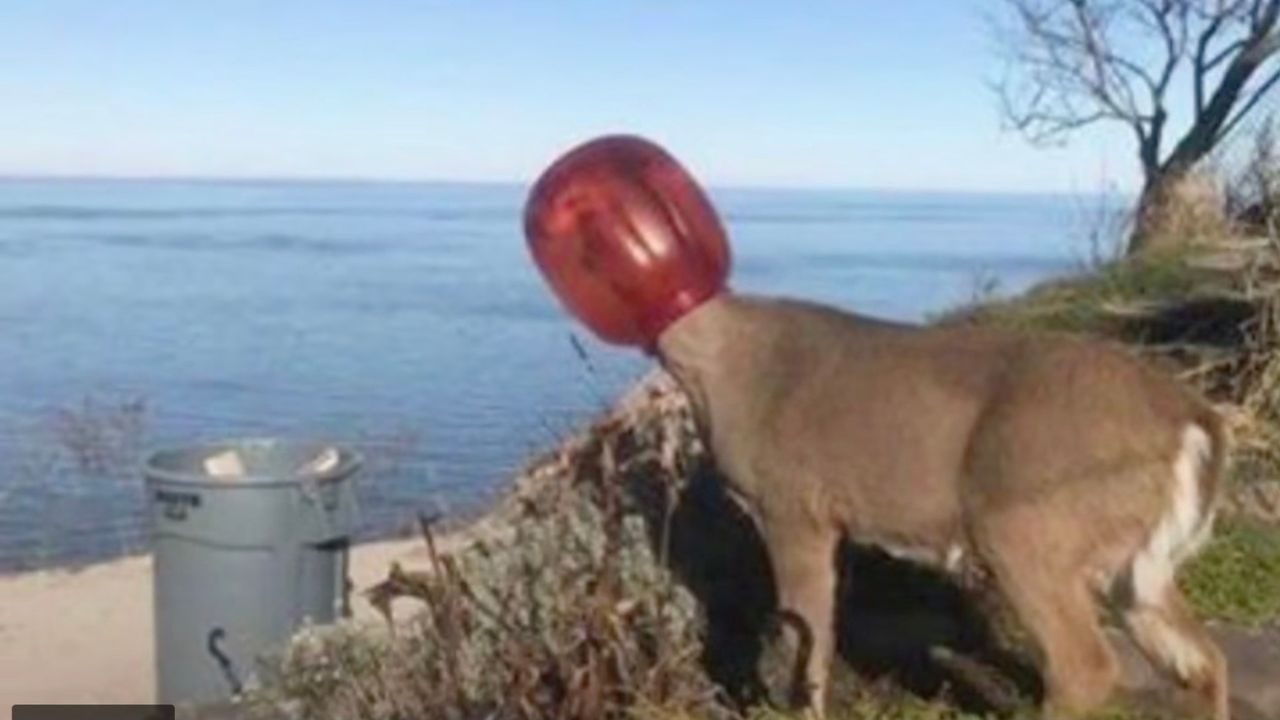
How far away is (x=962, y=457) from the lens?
223 inches

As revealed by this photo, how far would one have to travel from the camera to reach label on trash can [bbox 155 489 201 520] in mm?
7824

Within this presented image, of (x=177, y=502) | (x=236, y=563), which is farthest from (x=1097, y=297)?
(x=177, y=502)

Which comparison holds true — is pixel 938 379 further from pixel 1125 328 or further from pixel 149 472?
pixel 1125 328

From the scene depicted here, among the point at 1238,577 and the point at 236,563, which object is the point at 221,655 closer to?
the point at 236,563

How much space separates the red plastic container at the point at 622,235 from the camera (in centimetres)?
586

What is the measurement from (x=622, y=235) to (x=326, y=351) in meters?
26.2

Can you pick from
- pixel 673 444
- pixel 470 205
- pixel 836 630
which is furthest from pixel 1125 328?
pixel 470 205

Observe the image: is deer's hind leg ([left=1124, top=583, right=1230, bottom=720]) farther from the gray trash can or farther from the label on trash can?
the label on trash can

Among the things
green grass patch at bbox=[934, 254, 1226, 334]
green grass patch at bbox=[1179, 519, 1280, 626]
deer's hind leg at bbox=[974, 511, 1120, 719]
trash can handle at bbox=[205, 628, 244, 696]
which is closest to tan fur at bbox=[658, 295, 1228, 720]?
deer's hind leg at bbox=[974, 511, 1120, 719]

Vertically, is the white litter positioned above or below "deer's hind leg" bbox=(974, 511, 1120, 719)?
below

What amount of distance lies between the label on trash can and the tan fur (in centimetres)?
254

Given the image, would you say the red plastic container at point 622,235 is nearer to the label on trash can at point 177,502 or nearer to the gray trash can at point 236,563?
the gray trash can at point 236,563

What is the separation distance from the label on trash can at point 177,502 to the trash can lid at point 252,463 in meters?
0.06

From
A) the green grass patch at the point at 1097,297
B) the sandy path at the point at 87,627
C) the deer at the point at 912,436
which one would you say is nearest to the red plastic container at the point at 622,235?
the deer at the point at 912,436
